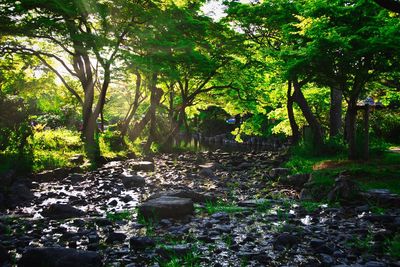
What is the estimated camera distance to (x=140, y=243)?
568 centimetres

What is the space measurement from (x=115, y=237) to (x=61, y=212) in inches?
94.9

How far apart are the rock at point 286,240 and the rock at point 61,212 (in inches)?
180

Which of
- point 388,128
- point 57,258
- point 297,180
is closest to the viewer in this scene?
point 57,258

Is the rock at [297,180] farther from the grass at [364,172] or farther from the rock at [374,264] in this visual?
the rock at [374,264]

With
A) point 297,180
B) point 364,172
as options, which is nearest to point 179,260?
point 297,180

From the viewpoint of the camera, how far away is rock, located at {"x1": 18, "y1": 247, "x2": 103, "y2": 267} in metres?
4.62

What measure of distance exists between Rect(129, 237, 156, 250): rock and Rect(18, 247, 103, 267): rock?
897 mm

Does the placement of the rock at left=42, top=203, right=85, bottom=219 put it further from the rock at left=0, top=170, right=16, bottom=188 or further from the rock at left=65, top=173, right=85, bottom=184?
the rock at left=65, top=173, right=85, bottom=184

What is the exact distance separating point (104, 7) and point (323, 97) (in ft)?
56.2

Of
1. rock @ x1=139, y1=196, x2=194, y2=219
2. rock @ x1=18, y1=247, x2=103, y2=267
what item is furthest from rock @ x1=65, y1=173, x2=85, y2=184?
rock @ x1=18, y1=247, x2=103, y2=267

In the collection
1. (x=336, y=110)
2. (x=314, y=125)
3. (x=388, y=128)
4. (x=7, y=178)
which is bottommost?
(x=7, y=178)

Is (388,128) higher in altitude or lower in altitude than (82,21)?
lower

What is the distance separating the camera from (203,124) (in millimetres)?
58688

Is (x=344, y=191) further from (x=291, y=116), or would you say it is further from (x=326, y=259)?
(x=291, y=116)
